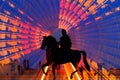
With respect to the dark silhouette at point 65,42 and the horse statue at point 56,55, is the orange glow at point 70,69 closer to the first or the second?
the horse statue at point 56,55

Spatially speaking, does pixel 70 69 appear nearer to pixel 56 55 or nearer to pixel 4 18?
pixel 56 55

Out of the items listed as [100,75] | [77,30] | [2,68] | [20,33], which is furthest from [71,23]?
[2,68]

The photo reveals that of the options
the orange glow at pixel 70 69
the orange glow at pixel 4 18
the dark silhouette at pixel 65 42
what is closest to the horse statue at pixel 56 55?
the dark silhouette at pixel 65 42

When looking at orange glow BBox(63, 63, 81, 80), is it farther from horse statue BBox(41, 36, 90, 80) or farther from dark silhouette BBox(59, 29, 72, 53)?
dark silhouette BBox(59, 29, 72, 53)

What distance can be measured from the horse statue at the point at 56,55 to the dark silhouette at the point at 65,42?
0.24 feet

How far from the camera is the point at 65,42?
13.8 meters

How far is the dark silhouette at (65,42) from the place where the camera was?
13797 mm

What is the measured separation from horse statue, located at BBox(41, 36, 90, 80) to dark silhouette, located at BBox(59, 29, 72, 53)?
7cm

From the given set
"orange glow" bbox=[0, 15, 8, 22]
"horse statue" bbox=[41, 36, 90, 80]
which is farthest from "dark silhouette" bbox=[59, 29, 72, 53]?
"orange glow" bbox=[0, 15, 8, 22]

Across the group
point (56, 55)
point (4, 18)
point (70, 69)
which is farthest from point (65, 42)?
point (4, 18)

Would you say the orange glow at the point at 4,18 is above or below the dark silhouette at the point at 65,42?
above

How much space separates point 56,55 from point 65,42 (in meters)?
0.31

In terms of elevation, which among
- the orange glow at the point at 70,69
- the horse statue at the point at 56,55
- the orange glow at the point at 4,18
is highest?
the orange glow at the point at 4,18

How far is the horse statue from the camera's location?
1380cm
